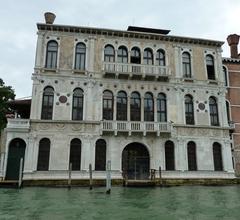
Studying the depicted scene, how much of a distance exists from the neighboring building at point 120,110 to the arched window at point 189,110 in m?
0.08

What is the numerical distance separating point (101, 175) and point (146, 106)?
19.5ft

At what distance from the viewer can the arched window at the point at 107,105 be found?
19.9 metres

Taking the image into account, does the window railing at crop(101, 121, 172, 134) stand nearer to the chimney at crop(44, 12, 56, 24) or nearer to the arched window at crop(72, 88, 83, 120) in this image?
the arched window at crop(72, 88, 83, 120)

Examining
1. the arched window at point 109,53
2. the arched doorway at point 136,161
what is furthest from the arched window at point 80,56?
the arched doorway at point 136,161

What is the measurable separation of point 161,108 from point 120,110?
3106 mm

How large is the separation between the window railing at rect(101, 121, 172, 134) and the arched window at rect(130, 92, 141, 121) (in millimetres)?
A: 908

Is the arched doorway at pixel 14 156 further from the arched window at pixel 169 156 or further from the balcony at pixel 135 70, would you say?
the arched window at pixel 169 156

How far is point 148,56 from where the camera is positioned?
21734 millimetres

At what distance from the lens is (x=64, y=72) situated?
65.7ft

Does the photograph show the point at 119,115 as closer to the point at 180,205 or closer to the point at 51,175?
the point at 51,175

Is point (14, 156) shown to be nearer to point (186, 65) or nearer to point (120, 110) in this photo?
point (120, 110)

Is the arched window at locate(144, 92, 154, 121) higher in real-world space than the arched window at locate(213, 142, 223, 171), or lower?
higher

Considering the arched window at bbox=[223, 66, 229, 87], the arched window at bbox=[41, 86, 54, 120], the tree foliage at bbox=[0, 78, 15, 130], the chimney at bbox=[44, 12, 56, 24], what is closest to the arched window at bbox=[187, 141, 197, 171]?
the arched window at bbox=[223, 66, 229, 87]

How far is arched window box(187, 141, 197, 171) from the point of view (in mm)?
20094
